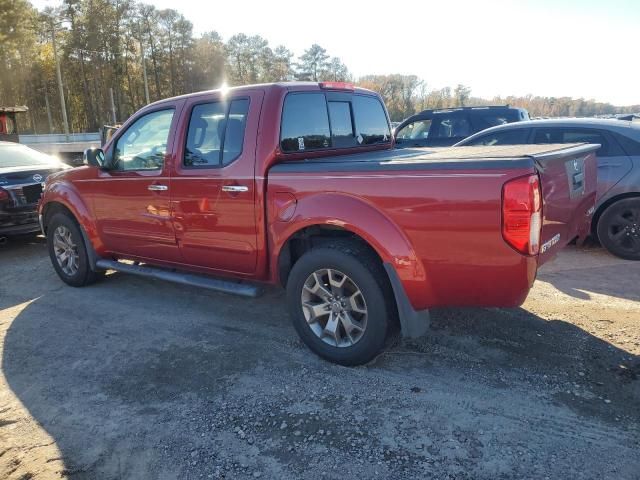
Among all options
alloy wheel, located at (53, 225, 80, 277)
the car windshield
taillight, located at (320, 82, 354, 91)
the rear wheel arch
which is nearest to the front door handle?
the rear wheel arch

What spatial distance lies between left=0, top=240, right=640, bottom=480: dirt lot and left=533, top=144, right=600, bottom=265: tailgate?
0.86 meters

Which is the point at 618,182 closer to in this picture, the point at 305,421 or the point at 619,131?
the point at 619,131

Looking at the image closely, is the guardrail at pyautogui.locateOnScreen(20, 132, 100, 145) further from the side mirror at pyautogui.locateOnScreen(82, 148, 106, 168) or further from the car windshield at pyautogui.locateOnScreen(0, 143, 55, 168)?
the side mirror at pyautogui.locateOnScreen(82, 148, 106, 168)

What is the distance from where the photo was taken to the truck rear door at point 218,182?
3824 mm

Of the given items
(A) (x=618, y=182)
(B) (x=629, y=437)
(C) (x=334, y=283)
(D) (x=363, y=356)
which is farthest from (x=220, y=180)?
(A) (x=618, y=182)

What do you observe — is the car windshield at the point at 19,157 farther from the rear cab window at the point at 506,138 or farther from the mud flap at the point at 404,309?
the mud flap at the point at 404,309

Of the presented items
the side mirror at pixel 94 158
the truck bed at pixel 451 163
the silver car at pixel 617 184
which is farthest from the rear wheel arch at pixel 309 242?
the silver car at pixel 617 184

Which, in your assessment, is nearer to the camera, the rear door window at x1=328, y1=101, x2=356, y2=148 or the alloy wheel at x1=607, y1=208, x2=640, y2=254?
the rear door window at x1=328, y1=101, x2=356, y2=148

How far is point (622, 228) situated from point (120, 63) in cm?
5584

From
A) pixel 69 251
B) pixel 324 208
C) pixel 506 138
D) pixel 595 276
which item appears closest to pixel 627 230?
pixel 595 276

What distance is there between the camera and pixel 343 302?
3457 mm

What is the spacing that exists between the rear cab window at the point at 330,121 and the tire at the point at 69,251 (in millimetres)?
2940

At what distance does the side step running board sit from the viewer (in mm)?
3951

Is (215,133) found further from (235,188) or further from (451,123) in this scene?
(451,123)
